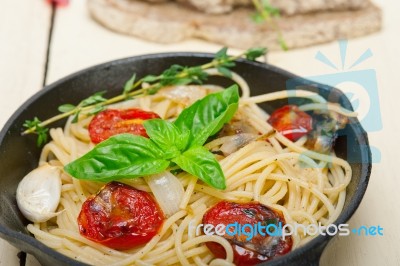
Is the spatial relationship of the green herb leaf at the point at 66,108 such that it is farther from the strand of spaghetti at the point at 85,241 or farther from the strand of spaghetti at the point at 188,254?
the strand of spaghetti at the point at 188,254

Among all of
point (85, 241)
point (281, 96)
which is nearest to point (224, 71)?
point (281, 96)

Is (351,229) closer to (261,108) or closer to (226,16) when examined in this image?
(261,108)

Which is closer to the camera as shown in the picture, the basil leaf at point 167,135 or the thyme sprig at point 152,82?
the basil leaf at point 167,135

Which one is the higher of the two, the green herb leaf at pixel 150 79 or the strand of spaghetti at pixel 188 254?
the green herb leaf at pixel 150 79

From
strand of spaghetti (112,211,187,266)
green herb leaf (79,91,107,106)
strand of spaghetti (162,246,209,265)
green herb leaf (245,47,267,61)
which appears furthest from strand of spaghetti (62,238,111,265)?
green herb leaf (245,47,267,61)

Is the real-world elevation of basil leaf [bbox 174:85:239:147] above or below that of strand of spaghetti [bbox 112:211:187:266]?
above

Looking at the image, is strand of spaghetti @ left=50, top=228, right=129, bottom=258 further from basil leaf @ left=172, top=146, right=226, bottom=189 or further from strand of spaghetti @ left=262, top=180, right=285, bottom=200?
strand of spaghetti @ left=262, top=180, right=285, bottom=200

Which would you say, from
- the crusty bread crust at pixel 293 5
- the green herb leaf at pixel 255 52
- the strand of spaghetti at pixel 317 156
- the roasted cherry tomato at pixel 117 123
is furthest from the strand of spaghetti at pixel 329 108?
the crusty bread crust at pixel 293 5
